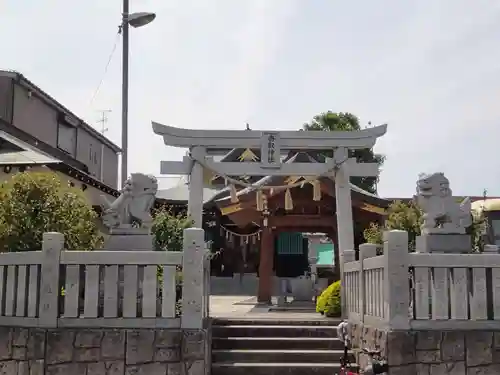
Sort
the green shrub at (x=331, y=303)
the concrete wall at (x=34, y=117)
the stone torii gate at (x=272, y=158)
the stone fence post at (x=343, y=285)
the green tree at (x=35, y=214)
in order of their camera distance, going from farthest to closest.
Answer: the concrete wall at (x=34, y=117) < the stone torii gate at (x=272, y=158) < the green shrub at (x=331, y=303) < the stone fence post at (x=343, y=285) < the green tree at (x=35, y=214)

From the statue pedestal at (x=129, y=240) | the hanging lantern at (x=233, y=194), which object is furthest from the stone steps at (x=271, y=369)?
the hanging lantern at (x=233, y=194)

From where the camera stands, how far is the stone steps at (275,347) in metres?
8.50

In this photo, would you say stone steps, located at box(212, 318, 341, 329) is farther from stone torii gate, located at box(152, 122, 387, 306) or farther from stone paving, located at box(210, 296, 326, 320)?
stone torii gate, located at box(152, 122, 387, 306)

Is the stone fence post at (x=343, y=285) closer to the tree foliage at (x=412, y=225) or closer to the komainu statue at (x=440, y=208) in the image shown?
the tree foliage at (x=412, y=225)

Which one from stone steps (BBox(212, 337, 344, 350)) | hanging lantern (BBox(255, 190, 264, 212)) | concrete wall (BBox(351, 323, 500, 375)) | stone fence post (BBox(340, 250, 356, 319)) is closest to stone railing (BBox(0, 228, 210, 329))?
stone steps (BBox(212, 337, 344, 350))

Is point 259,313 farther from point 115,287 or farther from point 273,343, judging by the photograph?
point 115,287

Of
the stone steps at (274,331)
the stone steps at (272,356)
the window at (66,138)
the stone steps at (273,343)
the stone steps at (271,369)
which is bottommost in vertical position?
the stone steps at (271,369)

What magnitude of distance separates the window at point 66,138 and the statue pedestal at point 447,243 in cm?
1691

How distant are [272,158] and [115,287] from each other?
19.5 ft

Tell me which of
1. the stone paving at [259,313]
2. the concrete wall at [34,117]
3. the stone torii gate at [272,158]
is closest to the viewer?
the stone paving at [259,313]

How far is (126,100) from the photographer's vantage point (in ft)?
54.9

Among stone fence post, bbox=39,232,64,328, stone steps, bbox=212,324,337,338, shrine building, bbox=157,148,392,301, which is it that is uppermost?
shrine building, bbox=157,148,392,301

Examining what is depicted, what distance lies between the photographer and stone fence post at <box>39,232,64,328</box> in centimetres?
744

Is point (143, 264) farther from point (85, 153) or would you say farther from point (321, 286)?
point (85, 153)
